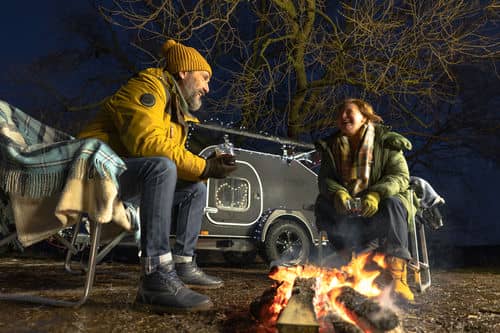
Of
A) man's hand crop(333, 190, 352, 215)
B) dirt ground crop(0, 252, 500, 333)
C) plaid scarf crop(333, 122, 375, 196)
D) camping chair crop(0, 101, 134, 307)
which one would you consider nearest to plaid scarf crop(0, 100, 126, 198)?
camping chair crop(0, 101, 134, 307)

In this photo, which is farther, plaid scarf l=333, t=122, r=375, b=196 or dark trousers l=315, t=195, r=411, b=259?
plaid scarf l=333, t=122, r=375, b=196

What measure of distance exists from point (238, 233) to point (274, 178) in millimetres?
1178

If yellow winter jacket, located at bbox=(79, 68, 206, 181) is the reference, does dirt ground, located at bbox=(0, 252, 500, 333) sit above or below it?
below

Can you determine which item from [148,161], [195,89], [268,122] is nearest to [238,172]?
[268,122]

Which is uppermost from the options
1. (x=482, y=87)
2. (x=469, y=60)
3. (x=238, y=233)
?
(x=482, y=87)

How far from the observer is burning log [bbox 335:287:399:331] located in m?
2.14

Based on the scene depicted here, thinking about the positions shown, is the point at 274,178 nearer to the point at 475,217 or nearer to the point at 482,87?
the point at 482,87

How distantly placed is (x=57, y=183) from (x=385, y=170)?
248cm

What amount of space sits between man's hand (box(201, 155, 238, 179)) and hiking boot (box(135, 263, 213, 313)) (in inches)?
27.2

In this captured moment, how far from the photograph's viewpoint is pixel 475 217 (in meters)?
23.1

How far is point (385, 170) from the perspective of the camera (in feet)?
12.1

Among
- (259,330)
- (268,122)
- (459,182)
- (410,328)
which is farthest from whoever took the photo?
(459,182)

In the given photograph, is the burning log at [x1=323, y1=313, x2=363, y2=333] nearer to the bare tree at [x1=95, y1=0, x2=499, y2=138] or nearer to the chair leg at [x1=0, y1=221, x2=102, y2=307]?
the chair leg at [x1=0, y1=221, x2=102, y2=307]

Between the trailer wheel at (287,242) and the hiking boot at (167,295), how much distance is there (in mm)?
4402
